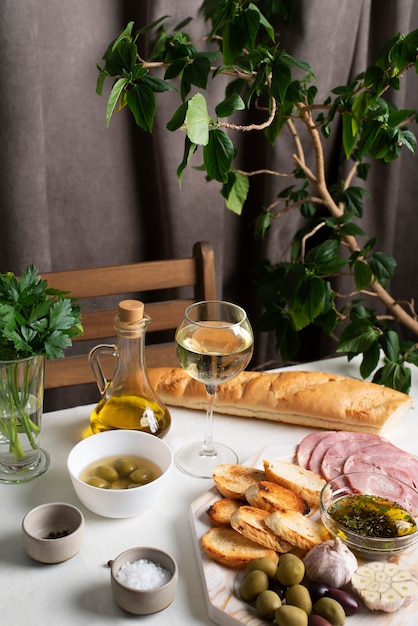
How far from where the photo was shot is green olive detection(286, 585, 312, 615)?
0.83m

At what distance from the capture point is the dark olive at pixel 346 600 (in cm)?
84

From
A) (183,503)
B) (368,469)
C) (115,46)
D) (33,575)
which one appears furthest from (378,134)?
(33,575)

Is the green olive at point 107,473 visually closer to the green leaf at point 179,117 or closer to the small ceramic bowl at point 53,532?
the small ceramic bowl at point 53,532

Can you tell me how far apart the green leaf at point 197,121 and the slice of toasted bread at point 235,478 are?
0.49 metres

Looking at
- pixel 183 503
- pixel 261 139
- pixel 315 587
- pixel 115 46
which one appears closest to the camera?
pixel 315 587

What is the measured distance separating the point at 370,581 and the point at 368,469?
0.24m

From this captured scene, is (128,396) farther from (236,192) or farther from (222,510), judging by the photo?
(236,192)

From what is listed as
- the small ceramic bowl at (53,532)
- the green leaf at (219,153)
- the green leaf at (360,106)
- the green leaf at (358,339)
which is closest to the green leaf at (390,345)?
the green leaf at (358,339)

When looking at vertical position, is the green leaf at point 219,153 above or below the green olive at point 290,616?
above

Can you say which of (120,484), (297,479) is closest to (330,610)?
(297,479)

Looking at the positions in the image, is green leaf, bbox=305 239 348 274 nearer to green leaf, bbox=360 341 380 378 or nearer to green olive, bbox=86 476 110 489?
green leaf, bbox=360 341 380 378

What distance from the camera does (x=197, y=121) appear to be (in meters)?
1.08

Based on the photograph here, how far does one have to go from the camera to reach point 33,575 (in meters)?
0.92

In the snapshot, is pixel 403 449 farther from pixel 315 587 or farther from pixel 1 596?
pixel 1 596
